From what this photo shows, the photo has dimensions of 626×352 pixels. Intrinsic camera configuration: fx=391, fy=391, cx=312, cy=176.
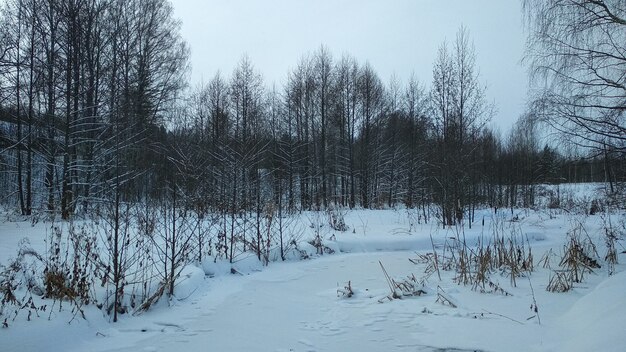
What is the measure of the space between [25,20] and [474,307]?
61.7 feet

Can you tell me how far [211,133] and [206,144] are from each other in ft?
14.8

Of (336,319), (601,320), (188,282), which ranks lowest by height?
(336,319)

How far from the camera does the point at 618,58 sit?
8680 millimetres

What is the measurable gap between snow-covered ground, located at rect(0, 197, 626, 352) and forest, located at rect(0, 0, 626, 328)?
1.85 ft

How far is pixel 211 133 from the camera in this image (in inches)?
987

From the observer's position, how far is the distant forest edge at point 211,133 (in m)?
9.87

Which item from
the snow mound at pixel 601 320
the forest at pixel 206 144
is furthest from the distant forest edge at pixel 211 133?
the snow mound at pixel 601 320

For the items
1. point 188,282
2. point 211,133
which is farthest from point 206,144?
point 188,282

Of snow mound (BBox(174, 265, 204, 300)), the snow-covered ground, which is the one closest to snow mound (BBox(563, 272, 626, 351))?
the snow-covered ground

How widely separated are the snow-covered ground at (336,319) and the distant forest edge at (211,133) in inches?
70.3

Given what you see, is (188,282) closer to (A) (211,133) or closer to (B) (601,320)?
(B) (601,320)

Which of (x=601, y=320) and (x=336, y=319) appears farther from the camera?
(x=336, y=319)

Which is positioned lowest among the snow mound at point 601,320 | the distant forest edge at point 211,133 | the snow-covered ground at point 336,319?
the snow-covered ground at point 336,319

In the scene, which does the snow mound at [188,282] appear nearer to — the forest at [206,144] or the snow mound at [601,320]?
the forest at [206,144]
